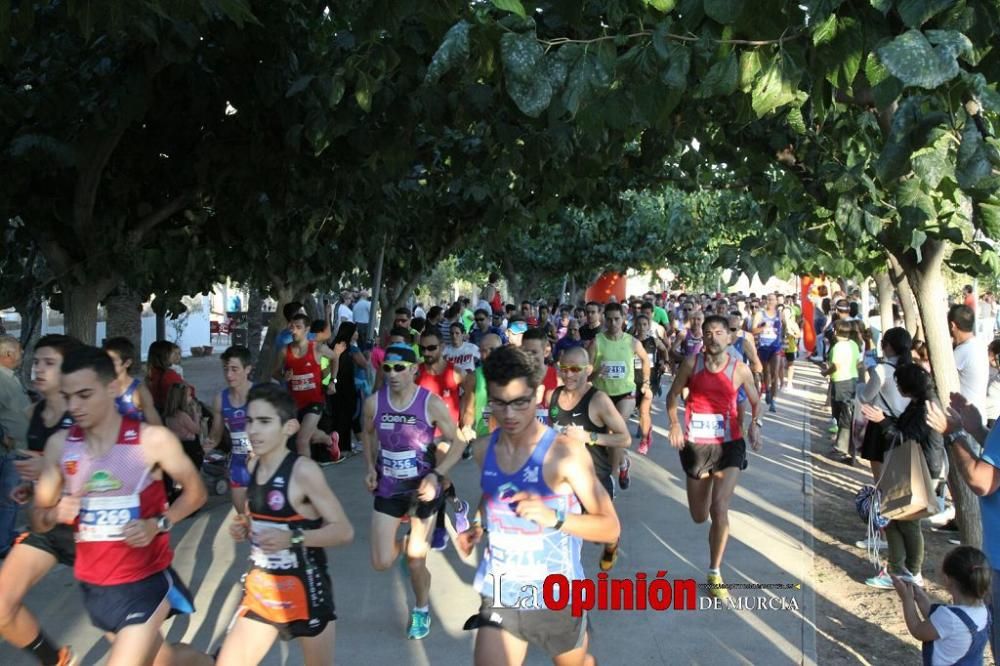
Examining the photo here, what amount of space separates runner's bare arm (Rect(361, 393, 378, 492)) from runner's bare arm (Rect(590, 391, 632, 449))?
1.50m

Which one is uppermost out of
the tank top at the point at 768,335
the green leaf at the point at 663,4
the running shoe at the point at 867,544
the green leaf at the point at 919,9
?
the green leaf at the point at 663,4

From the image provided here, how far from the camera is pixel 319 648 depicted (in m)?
4.20

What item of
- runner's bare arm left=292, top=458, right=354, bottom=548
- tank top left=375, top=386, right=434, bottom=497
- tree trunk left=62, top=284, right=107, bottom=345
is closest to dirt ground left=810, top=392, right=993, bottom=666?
tank top left=375, top=386, right=434, bottom=497

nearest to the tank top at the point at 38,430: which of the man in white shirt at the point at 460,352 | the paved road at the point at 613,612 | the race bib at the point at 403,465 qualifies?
the paved road at the point at 613,612

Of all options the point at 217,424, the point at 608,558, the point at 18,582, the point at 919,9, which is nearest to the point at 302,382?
the point at 217,424

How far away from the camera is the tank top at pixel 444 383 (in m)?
8.68

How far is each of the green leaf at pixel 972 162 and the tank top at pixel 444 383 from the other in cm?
602

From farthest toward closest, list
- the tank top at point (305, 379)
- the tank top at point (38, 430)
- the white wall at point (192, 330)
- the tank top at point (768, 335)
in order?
1. the white wall at point (192, 330)
2. the tank top at point (768, 335)
3. the tank top at point (305, 379)
4. the tank top at point (38, 430)

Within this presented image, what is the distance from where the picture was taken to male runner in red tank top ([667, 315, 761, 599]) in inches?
260

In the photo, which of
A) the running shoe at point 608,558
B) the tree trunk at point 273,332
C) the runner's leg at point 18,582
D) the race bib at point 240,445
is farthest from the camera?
the tree trunk at point 273,332

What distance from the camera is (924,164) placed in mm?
3209

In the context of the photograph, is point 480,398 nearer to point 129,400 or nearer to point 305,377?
point 305,377

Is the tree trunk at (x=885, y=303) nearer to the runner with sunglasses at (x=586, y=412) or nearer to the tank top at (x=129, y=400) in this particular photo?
the runner with sunglasses at (x=586, y=412)

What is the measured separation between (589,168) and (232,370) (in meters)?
3.58
